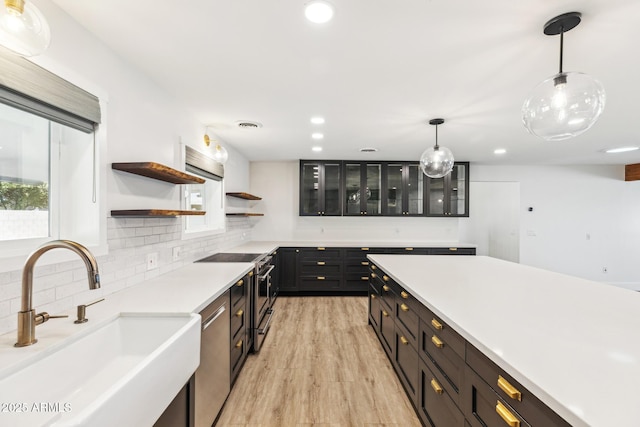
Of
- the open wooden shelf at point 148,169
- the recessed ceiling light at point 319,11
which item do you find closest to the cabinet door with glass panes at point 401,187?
the open wooden shelf at point 148,169

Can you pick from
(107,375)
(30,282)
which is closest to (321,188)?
(107,375)

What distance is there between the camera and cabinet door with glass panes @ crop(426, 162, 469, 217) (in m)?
5.27

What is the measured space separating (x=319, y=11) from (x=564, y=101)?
Answer: 1.30 meters

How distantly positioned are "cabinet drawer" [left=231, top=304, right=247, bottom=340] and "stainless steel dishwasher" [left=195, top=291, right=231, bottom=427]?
113 millimetres

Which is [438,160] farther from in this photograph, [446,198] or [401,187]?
[446,198]

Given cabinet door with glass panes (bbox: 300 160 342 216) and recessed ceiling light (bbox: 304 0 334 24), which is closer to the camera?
recessed ceiling light (bbox: 304 0 334 24)

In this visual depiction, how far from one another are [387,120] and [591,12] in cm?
180

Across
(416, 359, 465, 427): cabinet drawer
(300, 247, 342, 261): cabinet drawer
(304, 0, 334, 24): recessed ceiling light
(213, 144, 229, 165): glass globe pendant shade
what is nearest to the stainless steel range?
(213, 144, 229, 165): glass globe pendant shade

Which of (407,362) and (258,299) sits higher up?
(258,299)

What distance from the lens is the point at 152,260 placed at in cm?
221

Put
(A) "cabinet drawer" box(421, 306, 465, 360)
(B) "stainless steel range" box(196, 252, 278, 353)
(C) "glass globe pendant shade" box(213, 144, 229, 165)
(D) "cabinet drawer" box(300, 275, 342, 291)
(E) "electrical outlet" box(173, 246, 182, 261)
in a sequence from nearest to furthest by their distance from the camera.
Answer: (A) "cabinet drawer" box(421, 306, 465, 360) < (E) "electrical outlet" box(173, 246, 182, 261) < (B) "stainless steel range" box(196, 252, 278, 353) < (C) "glass globe pendant shade" box(213, 144, 229, 165) < (D) "cabinet drawer" box(300, 275, 342, 291)

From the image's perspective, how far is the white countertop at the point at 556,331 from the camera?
2.47ft

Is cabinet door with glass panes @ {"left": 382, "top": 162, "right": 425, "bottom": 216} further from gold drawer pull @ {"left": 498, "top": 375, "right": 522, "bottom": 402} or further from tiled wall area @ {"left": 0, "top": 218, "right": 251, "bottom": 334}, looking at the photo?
gold drawer pull @ {"left": 498, "top": 375, "right": 522, "bottom": 402}

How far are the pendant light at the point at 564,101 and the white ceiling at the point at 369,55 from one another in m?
0.08
